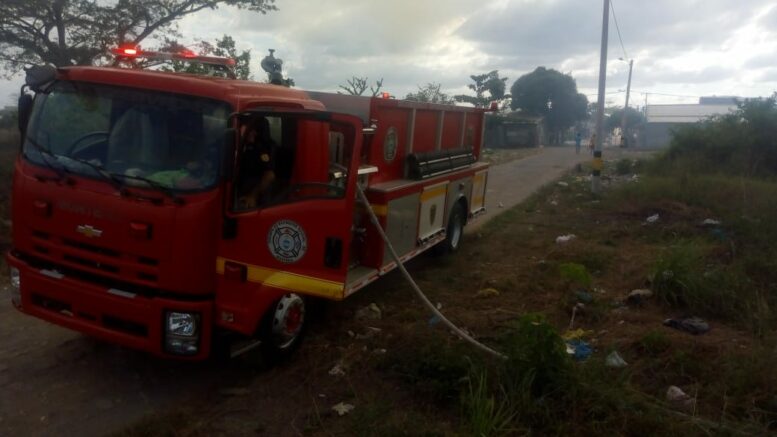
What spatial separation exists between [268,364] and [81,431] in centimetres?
132

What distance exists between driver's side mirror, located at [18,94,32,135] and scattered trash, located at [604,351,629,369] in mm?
4513

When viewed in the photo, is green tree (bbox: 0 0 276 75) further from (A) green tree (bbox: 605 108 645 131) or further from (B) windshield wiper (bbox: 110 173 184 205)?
(A) green tree (bbox: 605 108 645 131)

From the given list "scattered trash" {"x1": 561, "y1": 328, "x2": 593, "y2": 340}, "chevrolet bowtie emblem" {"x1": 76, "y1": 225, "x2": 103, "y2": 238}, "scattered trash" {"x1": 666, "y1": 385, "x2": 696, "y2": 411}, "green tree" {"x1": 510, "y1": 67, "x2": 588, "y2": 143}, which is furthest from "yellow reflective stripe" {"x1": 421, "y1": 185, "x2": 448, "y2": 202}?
"green tree" {"x1": 510, "y1": 67, "x2": 588, "y2": 143}

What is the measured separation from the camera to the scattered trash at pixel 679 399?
404 centimetres

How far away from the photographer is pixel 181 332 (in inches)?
159

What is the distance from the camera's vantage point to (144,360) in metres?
4.81

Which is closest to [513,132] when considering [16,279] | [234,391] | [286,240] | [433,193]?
[433,193]

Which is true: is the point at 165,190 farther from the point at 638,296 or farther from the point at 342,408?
the point at 638,296

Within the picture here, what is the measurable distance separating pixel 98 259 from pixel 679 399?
396 cm

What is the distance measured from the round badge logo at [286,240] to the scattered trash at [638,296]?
3711mm

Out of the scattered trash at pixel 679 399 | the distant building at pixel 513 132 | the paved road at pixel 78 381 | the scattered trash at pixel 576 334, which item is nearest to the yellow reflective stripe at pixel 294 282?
the paved road at pixel 78 381

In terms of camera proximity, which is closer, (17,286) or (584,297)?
(17,286)

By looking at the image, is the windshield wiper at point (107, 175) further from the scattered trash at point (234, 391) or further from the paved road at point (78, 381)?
the scattered trash at point (234, 391)

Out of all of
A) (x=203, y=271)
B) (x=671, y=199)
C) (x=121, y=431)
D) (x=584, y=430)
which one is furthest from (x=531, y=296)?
(x=671, y=199)
